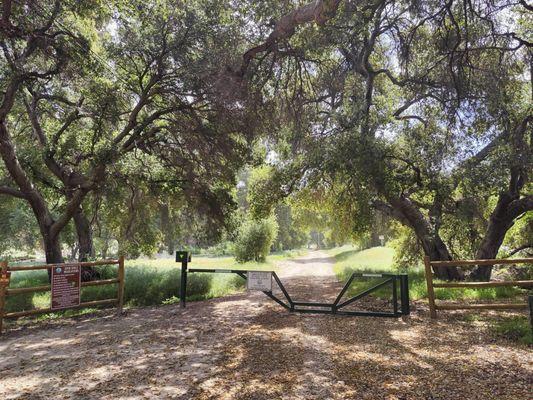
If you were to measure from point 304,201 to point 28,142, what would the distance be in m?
12.2

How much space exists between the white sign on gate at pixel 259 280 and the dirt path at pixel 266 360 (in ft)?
2.49


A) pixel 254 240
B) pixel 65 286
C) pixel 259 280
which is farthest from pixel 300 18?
pixel 254 240

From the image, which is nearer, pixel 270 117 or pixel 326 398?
pixel 326 398

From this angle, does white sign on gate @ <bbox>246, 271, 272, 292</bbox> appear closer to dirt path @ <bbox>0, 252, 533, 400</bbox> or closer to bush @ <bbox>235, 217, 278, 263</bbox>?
dirt path @ <bbox>0, 252, 533, 400</bbox>

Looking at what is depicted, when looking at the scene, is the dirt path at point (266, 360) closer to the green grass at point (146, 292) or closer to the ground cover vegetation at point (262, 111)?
the green grass at point (146, 292)

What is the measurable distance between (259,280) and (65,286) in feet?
14.1

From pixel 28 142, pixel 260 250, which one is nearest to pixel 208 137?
pixel 28 142

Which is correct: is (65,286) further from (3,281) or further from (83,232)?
(83,232)

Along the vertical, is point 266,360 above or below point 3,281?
below

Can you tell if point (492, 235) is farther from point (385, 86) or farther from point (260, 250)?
point (260, 250)

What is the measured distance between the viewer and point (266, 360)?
5.19 m

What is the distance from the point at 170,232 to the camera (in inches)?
645

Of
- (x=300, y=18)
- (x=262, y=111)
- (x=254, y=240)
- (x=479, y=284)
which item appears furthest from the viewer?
(x=254, y=240)

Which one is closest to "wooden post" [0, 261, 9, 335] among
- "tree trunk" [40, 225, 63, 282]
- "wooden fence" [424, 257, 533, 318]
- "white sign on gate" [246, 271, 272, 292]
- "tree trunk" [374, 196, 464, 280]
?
"white sign on gate" [246, 271, 272, 292]
